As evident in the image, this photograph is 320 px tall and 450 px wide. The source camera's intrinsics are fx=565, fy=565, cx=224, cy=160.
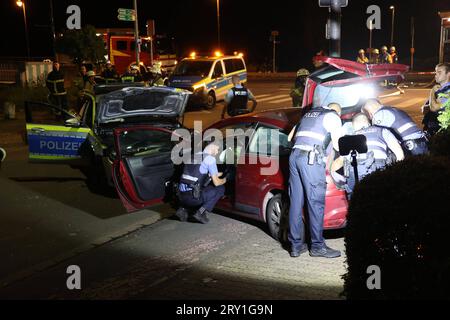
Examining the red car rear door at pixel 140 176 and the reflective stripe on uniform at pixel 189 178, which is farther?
the red car rear door at pixel 140 176

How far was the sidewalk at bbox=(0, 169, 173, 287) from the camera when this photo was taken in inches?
239

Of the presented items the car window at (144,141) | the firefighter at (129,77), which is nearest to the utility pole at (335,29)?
the car window at (144,141)

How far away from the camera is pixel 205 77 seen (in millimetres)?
20812

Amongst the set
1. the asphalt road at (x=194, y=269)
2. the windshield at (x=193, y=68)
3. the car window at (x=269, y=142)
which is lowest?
the asphalt road at (x=194, y=269)

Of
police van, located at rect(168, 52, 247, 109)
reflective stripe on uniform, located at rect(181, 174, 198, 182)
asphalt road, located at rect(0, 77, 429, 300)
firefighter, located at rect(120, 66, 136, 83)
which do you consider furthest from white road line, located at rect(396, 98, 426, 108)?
reflective stripe on uniform, located at rect(181, 174, 198, 182)

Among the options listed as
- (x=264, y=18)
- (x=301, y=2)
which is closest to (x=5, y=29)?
(x=264, y=18)

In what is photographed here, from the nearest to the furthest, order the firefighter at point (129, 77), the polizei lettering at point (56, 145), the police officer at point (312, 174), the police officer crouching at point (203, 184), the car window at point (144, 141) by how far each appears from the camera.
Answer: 1. the police officer at point (312, 174)
2. the police officer crouching at point (203, 184)
3. the car window at point (144, 141)
4. the polizei lettering at point (56, 145)
5. the firefighter at point (129, 77)

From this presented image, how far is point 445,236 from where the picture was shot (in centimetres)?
299

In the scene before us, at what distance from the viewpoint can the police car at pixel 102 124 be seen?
9102 millimetres

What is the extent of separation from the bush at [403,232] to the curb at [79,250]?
356 centimetres

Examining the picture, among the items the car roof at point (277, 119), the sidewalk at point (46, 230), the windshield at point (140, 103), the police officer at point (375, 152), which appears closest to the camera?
the police officer at point (375, 152)

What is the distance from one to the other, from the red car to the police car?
69.1 inches

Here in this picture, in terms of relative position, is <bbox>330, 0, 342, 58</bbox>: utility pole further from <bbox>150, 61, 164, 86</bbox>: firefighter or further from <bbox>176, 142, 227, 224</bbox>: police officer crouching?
<bbox>150, 61, 164, 86</bbox>: firefighter
